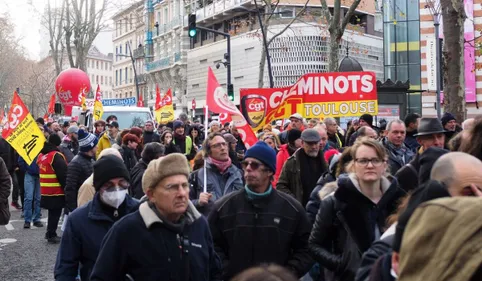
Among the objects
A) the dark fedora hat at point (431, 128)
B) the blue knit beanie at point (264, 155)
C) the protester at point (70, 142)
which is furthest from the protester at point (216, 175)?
the protester at point (70, 142)

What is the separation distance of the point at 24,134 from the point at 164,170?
25.2ft

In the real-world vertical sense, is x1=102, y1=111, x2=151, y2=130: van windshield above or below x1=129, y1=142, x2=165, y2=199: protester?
above

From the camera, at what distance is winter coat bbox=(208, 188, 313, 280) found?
15.0 ft

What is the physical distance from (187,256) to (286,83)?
39310 millimetres

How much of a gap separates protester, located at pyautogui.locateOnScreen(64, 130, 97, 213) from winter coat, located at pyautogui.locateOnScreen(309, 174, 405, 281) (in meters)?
4.66

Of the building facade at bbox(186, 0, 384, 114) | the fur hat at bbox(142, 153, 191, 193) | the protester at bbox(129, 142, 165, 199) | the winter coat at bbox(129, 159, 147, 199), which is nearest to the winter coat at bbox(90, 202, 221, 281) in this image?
the fur hat at bbox(142, 153, 191, 193)

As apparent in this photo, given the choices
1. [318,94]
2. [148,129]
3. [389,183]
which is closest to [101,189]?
[389,183]

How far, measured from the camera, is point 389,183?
4297 millimetres

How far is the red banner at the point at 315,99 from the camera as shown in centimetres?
1177

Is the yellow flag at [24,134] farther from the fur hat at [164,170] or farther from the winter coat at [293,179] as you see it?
the fur hat at [164,170]

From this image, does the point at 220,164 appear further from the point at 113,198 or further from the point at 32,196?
the point at 32,196

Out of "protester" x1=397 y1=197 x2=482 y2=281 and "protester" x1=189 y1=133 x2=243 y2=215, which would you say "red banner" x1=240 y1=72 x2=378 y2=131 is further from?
"protester" x1=397 y1=197 x2=482 y2=281

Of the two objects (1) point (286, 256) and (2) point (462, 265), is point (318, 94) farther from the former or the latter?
(2) point (462, 265)

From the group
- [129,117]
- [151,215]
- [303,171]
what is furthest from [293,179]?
[129,117]
